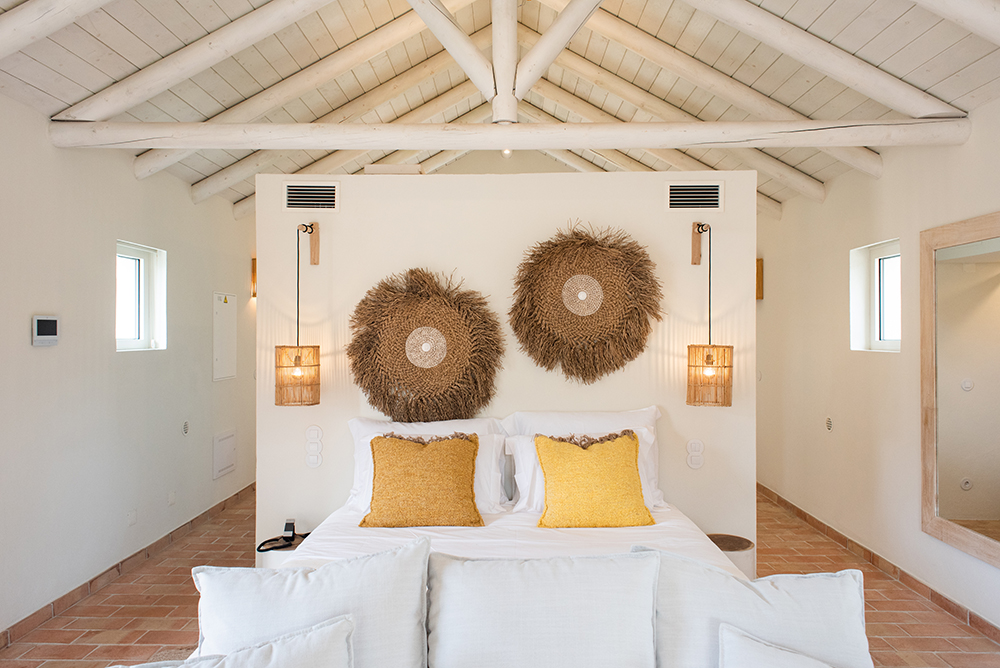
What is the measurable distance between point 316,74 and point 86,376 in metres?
2.15

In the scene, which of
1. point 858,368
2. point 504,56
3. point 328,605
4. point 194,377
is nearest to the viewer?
point 328,605

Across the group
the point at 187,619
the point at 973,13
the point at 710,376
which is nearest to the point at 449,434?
the point at 710,376

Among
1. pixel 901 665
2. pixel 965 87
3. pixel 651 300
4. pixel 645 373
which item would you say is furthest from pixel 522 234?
pixel 901 665

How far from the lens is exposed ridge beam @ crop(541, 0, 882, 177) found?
3758mm

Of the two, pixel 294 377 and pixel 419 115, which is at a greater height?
pixel 419 115

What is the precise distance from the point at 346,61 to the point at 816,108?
2757 mm

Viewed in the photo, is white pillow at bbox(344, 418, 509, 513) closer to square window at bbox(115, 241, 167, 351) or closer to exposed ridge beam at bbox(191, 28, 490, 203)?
square window at bbox(115, 241, 167, 351)

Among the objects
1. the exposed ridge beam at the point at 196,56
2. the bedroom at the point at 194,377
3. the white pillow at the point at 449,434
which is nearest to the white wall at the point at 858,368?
the bedroom at the point at 194,377

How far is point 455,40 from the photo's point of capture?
2992 millimetres

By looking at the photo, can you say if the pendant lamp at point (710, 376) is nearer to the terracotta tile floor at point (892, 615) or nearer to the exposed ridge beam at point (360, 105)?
the terracotta tile floor at point (892, 615)

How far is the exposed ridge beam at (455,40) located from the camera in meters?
2.88

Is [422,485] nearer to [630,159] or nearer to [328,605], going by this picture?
[328,605]

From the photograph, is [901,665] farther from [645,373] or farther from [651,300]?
[651,300]

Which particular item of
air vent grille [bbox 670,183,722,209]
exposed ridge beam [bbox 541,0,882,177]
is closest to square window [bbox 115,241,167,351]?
exposed ridge beam [bbox 541,0,882,177]
